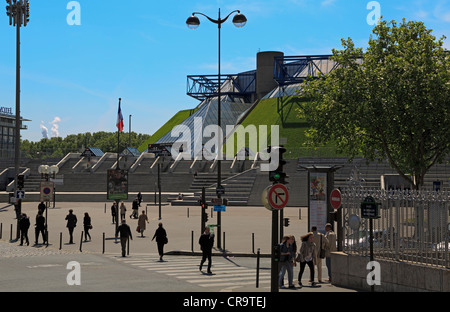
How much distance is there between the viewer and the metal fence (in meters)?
13.7

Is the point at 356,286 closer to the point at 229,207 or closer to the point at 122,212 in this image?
the point at 122,212

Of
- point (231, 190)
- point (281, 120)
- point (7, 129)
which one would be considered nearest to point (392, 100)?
point (231, 190)

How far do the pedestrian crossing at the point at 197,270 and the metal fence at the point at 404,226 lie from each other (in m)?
3.16

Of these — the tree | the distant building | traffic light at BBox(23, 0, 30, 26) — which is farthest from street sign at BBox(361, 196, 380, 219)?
the distant building

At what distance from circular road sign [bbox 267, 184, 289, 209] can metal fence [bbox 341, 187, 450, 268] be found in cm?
283

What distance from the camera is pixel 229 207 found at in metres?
54.3

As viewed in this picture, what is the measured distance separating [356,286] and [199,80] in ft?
439

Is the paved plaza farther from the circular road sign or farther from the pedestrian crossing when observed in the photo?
the circular road sign

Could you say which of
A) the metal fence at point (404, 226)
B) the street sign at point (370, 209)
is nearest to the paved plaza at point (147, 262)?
the metal fence at point (404, 226)

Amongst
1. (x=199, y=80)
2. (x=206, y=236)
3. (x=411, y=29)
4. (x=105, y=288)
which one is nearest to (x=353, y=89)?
(x=411, y=29)

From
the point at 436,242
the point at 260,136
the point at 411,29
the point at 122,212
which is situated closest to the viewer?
the point at 436,242

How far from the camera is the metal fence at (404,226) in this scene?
1370 centimetres

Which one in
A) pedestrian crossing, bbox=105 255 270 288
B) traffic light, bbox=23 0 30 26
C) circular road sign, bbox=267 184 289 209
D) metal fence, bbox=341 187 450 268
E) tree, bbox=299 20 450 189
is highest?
traffic light, bbox=23 0 30 26

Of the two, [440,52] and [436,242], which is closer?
A: [436,242]
